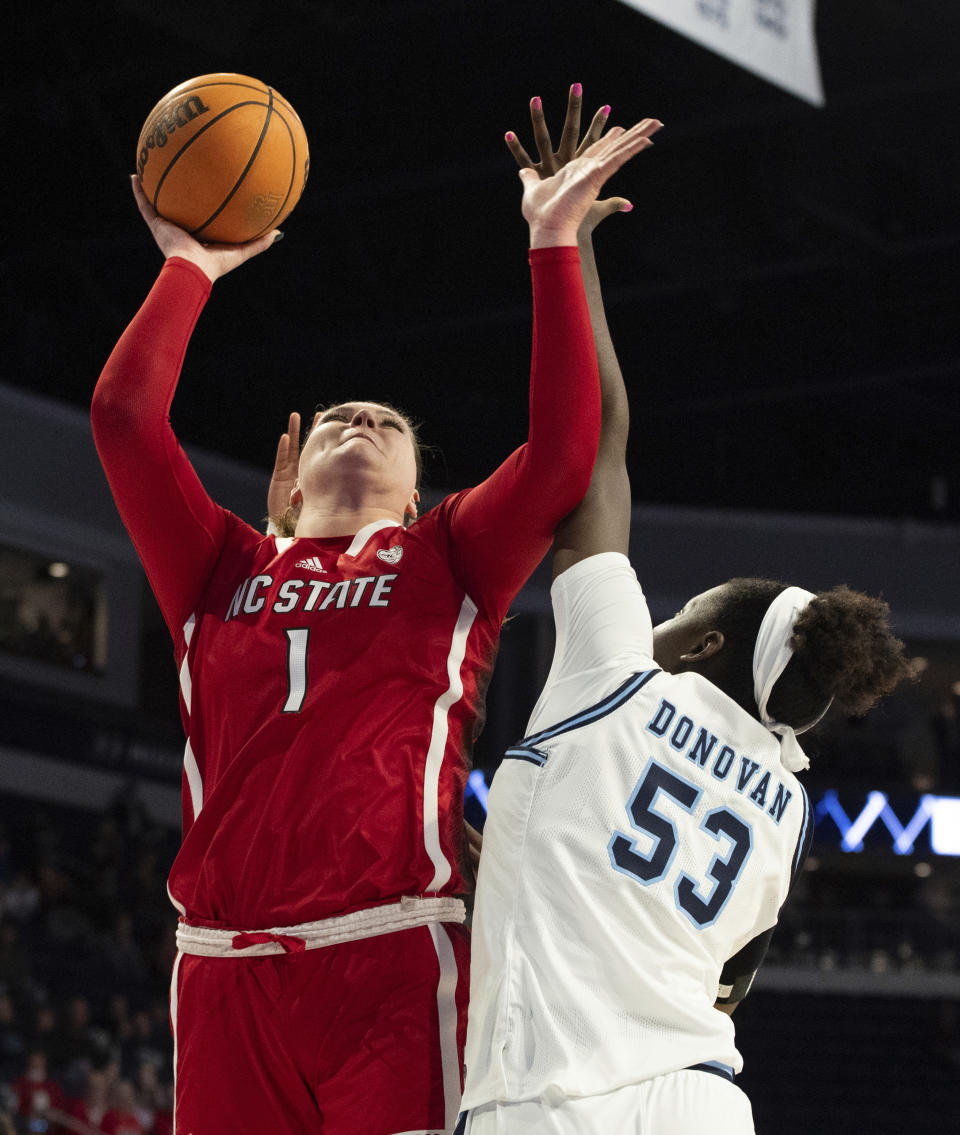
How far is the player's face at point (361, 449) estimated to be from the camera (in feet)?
9.86

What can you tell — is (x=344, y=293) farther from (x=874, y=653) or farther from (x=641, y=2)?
(x=874, y=653)

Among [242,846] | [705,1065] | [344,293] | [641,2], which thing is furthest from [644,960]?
[344,293]

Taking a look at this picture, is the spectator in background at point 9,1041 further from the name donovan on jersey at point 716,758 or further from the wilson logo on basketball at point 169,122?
the name donovan on jersey at point 716,758

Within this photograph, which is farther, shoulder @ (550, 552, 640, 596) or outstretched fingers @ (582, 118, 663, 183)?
outstretched fingers @ (582, 118, 663, 183)

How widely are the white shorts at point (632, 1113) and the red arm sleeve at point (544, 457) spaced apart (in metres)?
0.94

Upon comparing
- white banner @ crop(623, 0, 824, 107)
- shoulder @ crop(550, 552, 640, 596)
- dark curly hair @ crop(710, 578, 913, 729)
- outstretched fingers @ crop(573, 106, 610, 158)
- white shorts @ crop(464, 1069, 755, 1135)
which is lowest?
white shorts @ crop(464, 1069, 755, 1135)

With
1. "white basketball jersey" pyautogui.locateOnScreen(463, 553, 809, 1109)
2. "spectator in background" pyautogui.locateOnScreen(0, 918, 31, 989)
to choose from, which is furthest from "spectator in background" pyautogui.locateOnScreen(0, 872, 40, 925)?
"white basketball jersey" pyautogui.locateOnScreen(463, 553, 809, 1109)

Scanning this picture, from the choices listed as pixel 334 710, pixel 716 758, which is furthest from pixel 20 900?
pixel 716 758

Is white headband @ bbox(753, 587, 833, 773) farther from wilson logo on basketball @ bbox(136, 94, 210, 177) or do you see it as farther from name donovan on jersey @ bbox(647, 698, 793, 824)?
wilson logo on basketball @ bbox(136, 94, 210, 177)

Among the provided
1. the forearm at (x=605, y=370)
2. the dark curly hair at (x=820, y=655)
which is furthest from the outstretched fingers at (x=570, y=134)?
the dark curly hair at (x=820, y=655)

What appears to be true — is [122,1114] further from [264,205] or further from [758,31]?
Result: [264,205]

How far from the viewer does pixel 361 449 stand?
3006 mm

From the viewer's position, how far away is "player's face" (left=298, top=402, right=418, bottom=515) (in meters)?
3.01

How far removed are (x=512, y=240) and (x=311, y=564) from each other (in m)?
11.1
